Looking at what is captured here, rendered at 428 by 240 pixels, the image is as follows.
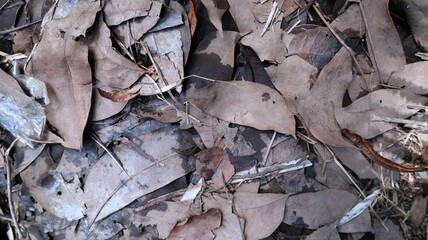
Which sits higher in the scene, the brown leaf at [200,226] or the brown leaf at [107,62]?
the brown leaf at [107,62]

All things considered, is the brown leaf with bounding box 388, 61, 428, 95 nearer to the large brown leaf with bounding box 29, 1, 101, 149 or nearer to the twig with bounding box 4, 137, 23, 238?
the large brown leaf with bounding box 29, 1, 101, 149

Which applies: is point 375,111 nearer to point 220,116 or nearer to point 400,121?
point 400,121

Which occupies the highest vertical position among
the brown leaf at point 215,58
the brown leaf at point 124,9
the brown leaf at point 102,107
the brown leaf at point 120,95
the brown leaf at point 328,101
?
the brown leaf at point 124,9

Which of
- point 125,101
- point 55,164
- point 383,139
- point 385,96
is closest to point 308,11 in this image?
point 385,96

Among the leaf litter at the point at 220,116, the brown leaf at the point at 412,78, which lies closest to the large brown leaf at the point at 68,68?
the leaf litter at the point at 220,116

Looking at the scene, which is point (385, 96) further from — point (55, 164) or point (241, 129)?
point (55, 164)

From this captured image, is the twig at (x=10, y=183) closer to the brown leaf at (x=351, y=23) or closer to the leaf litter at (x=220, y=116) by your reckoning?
the leaf litter at (x=220, y=116)
